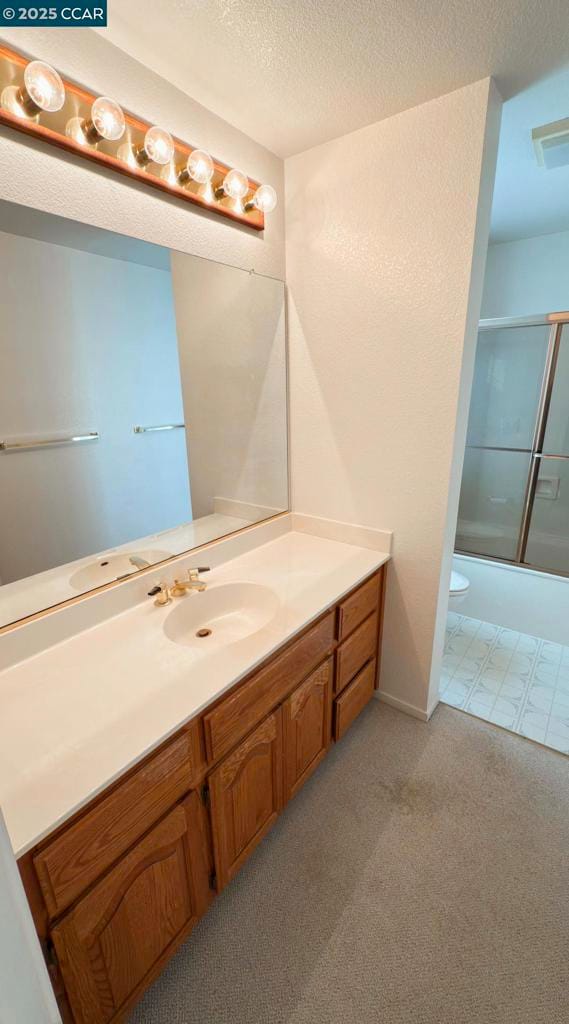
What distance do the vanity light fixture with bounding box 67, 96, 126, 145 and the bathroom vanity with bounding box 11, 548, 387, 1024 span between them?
1.29 metres

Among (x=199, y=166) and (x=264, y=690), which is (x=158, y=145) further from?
(x=264, y=690)

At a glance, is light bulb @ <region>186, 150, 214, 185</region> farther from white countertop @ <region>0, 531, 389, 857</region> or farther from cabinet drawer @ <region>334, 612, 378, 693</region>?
cabinet drawer @ <region>334, 612, 378, 693</region>

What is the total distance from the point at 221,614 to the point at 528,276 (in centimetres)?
281

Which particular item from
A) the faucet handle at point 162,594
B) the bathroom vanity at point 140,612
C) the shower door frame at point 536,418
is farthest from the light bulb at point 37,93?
the shower door frame at point 536,418

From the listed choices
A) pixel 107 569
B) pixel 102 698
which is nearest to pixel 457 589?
pixel 107 569

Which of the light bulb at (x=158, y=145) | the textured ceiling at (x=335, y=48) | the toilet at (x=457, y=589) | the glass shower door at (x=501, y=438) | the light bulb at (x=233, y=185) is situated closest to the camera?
the textured ceiling at (x=335, y=48)

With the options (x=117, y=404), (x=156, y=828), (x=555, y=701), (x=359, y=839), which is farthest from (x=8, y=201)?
(x=555, y=701)

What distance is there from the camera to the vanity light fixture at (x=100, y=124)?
3.43 feet

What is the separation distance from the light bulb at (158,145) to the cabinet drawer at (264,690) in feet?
4.70

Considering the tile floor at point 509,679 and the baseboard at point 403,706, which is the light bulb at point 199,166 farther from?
the tile floor at point 509,679

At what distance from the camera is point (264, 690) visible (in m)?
1.16

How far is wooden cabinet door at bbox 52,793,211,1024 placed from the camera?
788 mm

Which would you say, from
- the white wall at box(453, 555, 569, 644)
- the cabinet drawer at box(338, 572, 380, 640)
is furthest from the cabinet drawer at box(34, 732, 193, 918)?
the white wall at box(453, 555, 569, 644)

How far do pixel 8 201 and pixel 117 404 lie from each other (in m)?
0.51
